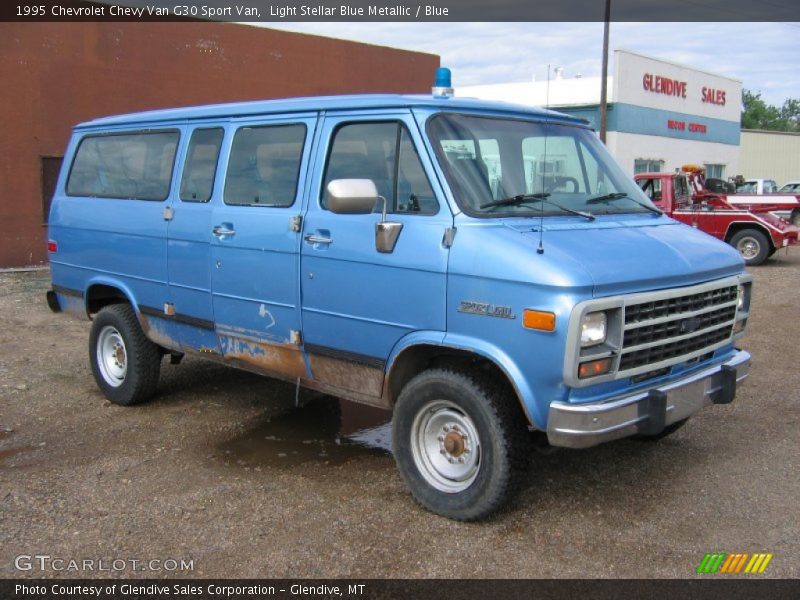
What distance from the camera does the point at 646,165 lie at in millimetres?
29422

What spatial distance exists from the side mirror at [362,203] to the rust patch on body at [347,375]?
0.74 m

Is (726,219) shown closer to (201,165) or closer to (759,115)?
(201,165)

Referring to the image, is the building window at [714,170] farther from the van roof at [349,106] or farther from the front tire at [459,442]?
the front tire at [459,442]

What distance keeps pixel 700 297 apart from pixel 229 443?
3.31 metres

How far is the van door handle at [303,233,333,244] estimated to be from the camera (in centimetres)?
458

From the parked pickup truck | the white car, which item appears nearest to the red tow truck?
the parked pickup truck

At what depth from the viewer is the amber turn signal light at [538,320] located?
3598 millimetres

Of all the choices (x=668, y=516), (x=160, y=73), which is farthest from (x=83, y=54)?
(x=668, y=516)

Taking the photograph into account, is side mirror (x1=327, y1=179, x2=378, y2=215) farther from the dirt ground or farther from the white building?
the white building

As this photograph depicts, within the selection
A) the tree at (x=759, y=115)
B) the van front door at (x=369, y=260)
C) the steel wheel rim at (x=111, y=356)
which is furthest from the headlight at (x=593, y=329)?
the tree at (x=759, y=115)

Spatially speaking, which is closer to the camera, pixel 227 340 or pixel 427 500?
pixel 427 500

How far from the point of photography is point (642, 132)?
2870cm

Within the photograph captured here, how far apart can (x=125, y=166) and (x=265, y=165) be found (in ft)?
5.81

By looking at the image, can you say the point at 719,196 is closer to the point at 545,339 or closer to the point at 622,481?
the point at 622,481
